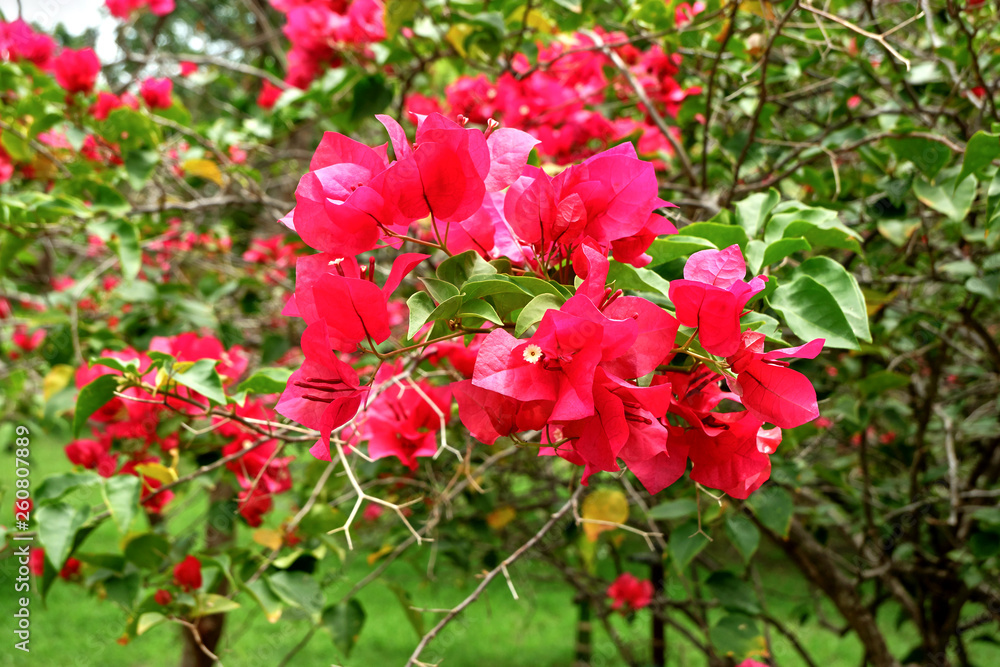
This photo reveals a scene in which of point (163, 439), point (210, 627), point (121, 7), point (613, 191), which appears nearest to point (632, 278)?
point (613, 191)

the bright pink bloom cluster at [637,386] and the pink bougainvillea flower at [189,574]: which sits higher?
the bright pink bloom cluster at [637,386]

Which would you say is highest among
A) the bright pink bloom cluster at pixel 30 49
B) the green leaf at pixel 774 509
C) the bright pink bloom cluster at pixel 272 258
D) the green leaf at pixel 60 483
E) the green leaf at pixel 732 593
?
the bright pink bloom cluster at pixel 30 49

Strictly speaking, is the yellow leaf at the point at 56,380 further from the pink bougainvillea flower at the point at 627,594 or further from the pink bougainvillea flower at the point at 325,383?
the pink bougainvillea flower at the point at 627,594

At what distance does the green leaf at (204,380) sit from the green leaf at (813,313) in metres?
0.57

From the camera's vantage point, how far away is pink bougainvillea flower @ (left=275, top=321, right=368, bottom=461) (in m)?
0.42

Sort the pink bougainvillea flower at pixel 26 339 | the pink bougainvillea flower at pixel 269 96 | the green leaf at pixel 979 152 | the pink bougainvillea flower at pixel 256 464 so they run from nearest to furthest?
the green leaf at pixel 979 152, the pink bougainvillea flower at pixel 256 464, the pink bougainvillea flower at pixel 269 96, the pink bougainvillea flower at pixel 26 339

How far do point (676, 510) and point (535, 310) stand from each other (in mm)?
674

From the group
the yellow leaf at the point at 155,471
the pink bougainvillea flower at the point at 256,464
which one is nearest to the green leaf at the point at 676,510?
the pink bougainvillea flower at the point at 256,464

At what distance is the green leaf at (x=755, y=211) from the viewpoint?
654 millimetres

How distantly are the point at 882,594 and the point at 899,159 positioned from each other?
3.12 feet

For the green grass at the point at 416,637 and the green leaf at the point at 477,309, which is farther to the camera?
the green grass at the point at 416,637

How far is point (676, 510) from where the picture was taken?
38.5 inches

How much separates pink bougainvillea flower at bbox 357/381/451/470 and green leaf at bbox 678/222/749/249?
1.13 ft

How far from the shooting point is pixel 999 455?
1402 mm
